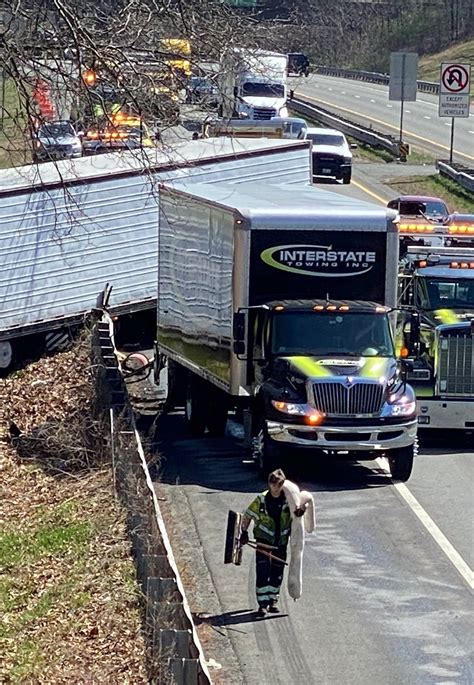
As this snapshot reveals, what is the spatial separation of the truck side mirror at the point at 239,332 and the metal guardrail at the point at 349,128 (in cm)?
3879

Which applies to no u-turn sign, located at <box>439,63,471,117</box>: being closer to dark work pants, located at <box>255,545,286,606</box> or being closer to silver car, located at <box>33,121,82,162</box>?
silver car, located at <box>33,121,82,162</box>

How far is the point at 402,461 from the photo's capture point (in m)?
17.8

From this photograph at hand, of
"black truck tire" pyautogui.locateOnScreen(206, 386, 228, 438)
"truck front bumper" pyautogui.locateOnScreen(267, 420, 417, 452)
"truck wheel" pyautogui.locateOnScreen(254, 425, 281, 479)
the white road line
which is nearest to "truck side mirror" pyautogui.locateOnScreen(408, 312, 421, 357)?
the white road line

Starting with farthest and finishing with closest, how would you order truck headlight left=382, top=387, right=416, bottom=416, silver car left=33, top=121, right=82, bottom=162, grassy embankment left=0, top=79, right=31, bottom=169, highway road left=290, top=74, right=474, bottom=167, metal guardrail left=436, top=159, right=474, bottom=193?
highway road left=290, top=74, right=474, bottom=167
metal guardrail left=436, top=159, right=474, bottom=193
truck headlight left=382, top=387, right=416, bottom=416
grassy embankment left=0, top=79, right=31, bottom=169
silver car left=33, top=121, right=82, bottom=162

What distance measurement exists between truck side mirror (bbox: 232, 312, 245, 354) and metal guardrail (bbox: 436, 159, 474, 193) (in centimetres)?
2966

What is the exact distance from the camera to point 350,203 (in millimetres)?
20062

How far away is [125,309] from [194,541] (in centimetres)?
1211

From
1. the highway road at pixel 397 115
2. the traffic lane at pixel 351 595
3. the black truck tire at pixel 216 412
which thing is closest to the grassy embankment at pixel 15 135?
the traffic lane at pixel 351 595

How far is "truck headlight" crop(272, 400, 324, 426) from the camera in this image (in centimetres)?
1742

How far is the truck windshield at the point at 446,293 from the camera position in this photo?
21484 mm

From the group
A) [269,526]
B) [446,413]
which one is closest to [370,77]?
[446,413]

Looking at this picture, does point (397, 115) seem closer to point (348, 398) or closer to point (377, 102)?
point (377, 102)

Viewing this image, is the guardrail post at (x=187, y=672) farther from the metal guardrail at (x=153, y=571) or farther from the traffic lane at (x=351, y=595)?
the traffic lane at (x=351, y=595)

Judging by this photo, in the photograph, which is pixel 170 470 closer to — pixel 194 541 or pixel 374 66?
pixel 194 541
